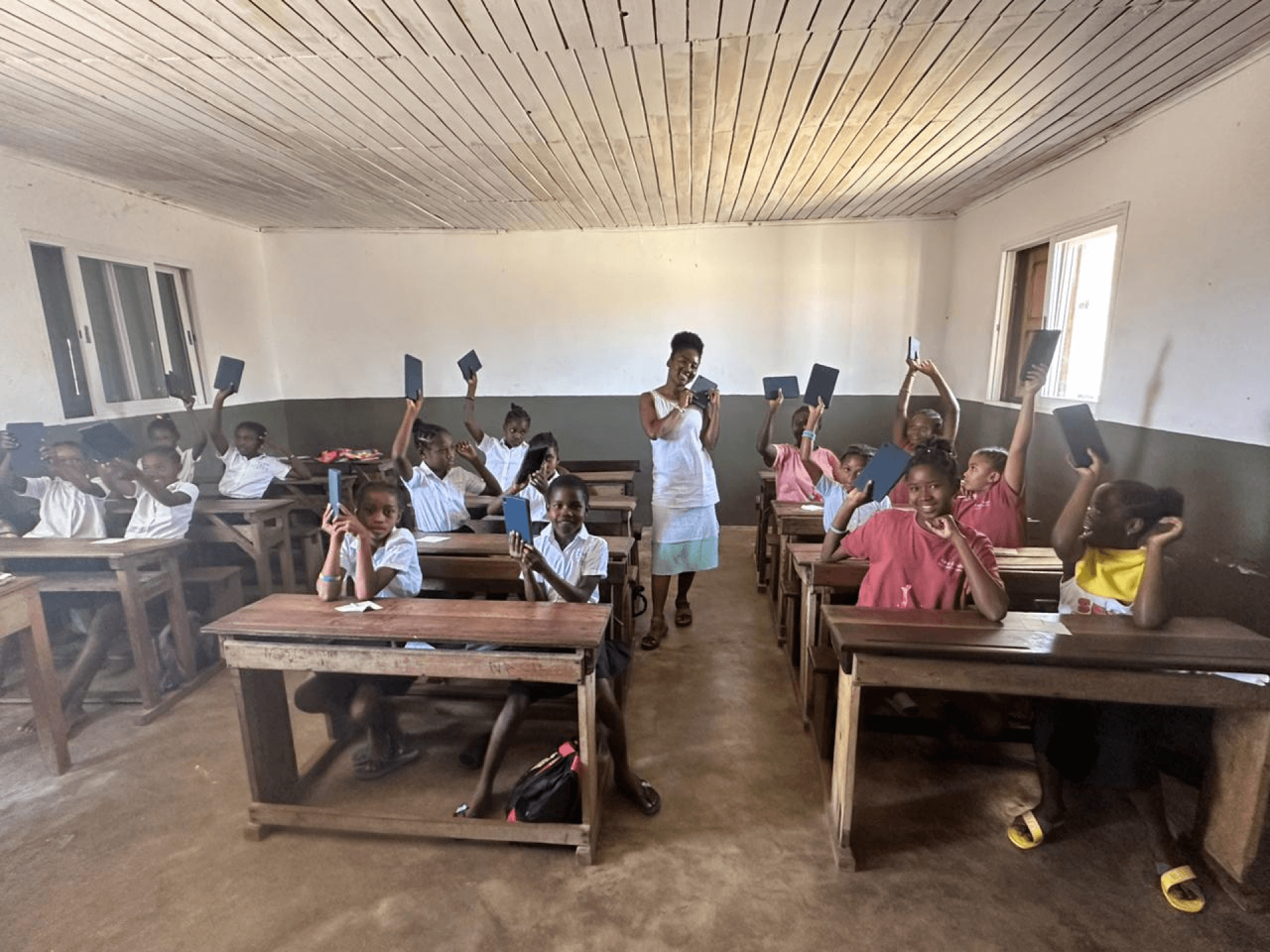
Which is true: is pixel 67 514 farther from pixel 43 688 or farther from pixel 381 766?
pixel 381 766

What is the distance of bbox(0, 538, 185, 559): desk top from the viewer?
277 cm

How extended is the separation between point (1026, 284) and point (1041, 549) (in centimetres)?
277

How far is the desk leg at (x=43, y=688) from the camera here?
242 cm

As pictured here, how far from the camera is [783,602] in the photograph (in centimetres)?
362

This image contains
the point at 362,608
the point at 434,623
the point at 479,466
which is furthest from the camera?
the point at 479,466

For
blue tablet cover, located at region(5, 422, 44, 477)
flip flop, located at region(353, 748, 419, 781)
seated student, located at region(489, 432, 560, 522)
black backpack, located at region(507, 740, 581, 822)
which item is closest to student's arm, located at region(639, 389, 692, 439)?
seated student, located at region(489, 432, 560, 522)

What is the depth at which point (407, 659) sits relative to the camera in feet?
6.40

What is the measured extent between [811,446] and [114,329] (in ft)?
17.2

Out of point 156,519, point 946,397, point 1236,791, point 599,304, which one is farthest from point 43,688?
point 599,304

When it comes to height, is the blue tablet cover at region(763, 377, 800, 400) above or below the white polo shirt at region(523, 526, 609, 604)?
above

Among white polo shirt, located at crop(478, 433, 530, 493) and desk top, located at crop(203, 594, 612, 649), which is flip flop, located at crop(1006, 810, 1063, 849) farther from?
white polo shirt, located at crop(478, 433, 530, 493)

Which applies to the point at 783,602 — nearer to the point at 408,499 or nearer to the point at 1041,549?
the point at 1041,549

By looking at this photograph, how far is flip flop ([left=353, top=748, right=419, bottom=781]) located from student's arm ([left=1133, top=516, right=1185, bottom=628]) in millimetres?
2771

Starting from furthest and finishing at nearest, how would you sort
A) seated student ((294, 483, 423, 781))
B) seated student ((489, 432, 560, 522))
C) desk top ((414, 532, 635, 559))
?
desk top ((414, 532, 635, 559)), seated student ((489, 432, 560, 522)), seated student ((294, 483, 423, 781))
